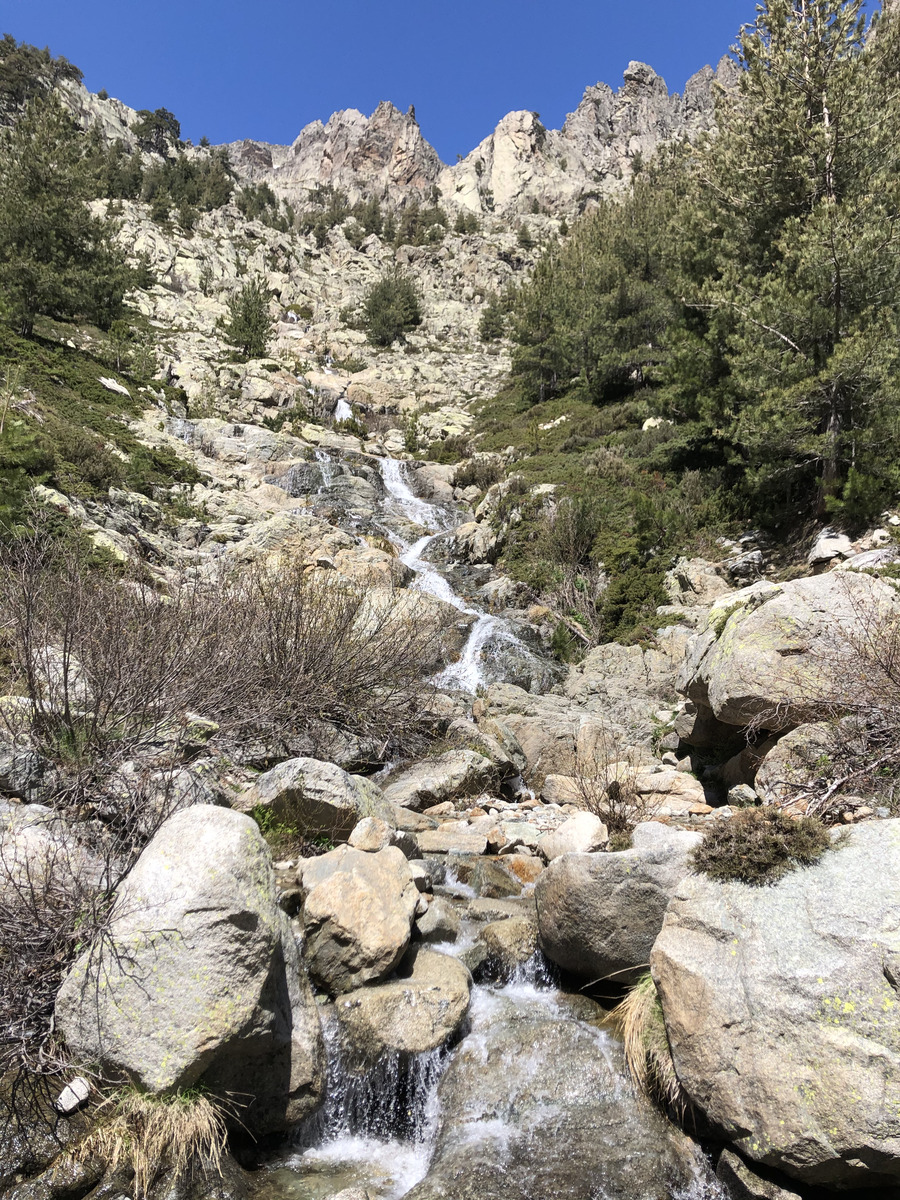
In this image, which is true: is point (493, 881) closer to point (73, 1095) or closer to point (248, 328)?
point (73, 1095)

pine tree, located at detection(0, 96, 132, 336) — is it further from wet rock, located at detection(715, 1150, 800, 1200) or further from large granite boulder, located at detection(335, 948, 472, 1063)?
wet rock, located at detection(715, 1150, 800, 1200)

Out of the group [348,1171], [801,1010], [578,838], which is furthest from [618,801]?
[348,1171]

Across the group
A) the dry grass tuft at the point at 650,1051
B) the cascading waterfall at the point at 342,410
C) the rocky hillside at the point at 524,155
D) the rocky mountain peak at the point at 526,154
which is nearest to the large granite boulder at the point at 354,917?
the dry grass tuft at the point at 650,1051

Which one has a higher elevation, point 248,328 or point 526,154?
point 526,154

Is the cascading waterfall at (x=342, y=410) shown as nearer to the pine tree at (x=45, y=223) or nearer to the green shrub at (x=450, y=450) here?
the green shrub at (x=450, y=450)

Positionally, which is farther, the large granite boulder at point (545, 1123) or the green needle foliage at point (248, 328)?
the green needle foliage at point (248, 328)

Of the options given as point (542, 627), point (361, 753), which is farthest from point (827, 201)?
point (361, 753)

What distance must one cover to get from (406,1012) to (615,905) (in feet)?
5.23

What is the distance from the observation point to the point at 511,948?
499 centimetres

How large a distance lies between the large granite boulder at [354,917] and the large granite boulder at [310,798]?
0.84 m

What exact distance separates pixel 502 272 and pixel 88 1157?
2316 inches

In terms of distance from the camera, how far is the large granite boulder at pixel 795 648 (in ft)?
18.5

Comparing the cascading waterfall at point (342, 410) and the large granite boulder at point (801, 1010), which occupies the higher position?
the cascading waterfall at point (342, 410)

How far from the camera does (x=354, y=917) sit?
447cm
